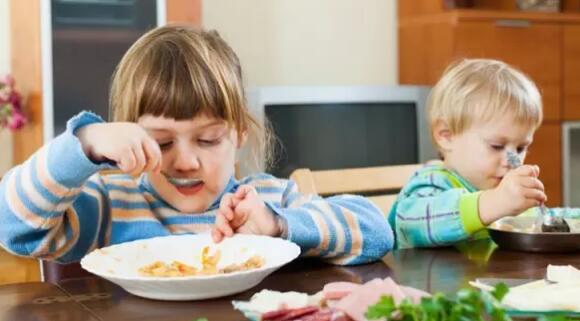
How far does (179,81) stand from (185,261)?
252mm

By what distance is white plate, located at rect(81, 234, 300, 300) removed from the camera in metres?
0.84

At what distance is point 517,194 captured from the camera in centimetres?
116

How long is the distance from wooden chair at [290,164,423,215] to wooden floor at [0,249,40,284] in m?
0.75

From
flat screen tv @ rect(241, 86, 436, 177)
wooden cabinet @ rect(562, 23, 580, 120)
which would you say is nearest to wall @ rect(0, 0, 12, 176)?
flat screen tv @ rect(241, 86, 436, 177)

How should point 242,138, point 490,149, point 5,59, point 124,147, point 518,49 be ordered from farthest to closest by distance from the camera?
point 518,49 < point 5,59 < point 490,149 < point 242,138 < point 124,147

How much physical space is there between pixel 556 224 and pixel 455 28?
2.00m

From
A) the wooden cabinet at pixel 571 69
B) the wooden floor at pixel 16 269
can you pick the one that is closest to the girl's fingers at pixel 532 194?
the wooden floor at pixel 16 269

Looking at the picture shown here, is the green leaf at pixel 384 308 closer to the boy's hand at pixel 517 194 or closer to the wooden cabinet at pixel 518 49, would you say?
the boy's hand at pixel 517 194

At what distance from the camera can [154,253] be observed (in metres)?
1.03

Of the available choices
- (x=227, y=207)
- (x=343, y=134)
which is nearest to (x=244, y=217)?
(x=227, y=207)

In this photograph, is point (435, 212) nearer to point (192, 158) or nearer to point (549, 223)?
point (549, 223)

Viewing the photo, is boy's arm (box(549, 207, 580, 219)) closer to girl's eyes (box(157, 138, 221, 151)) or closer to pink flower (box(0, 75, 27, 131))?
girl's eyes (box(157, 138, 221, 151))

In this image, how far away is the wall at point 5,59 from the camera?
2705 mm

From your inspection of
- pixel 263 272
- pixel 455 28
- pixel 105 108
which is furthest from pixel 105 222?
pixel 455 28
